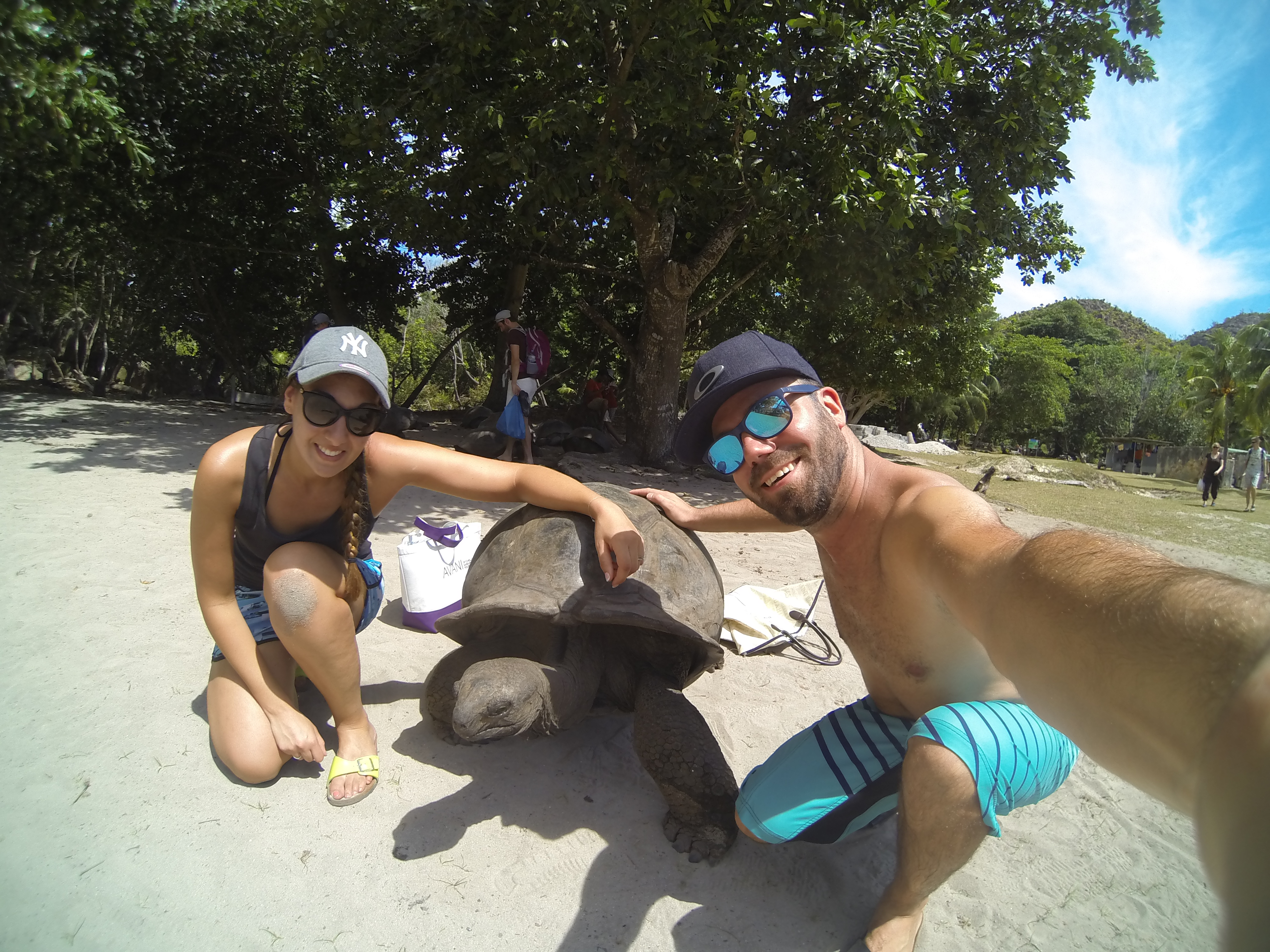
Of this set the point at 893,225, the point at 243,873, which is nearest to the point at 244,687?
the point at 243,873

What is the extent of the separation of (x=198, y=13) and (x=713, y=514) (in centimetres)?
962

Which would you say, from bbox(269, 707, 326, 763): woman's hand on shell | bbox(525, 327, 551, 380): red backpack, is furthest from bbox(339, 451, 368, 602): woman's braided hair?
bbox(525, 327, 551, 380): red backpack

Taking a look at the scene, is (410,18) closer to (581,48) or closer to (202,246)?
(581,48)

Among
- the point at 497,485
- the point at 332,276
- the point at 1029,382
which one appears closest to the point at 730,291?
the point at 332,276

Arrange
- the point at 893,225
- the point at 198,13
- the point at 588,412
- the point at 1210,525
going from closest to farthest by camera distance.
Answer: the point at 893,225 → the point at 198,13 → the point at 1210,525 → the point at 588,412

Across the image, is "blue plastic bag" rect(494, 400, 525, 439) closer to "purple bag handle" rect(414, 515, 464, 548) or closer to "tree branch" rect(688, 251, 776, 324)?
"purple bag handle" rect(414, 515, 464, 548)

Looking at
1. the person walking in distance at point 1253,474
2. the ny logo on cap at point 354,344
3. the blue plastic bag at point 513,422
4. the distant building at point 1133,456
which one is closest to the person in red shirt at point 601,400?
the blue plastic bag at point 513,422

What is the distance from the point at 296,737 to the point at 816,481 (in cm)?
177

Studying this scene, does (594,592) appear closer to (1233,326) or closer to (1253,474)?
(1253,474)

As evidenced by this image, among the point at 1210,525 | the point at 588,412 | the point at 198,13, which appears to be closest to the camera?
the point at 198,13

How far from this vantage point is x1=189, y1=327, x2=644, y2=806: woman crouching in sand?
194 cm

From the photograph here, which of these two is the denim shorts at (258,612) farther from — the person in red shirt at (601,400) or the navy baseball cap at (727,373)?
the person in red shirt at (601,400)

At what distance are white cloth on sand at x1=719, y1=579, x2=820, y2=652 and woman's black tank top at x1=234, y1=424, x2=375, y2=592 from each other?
1851mm

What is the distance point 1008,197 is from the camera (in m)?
7.23
